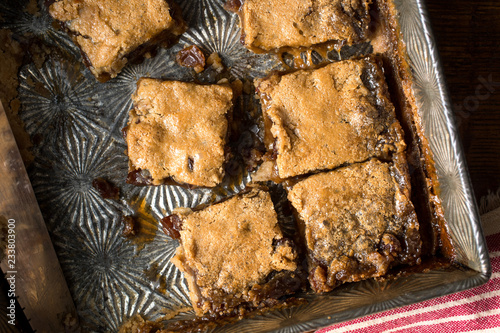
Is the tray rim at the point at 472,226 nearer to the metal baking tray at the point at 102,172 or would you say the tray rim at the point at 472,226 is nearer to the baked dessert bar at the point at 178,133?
the metal baking tray at the point at 102,172

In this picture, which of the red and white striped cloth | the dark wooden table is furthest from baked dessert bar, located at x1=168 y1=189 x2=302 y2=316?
the dark wooden table

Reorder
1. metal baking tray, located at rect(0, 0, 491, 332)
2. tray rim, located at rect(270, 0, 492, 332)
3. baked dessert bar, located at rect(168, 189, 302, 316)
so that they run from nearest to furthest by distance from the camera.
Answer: tray rim, located at rect(270, 0, 492, 332)
baked dessert bar, located at rect(168, 189, 302, 316)
metal baking tray, located at rect(0, 0, 491, 332)

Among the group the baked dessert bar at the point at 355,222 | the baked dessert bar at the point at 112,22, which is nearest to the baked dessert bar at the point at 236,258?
the baked dessert bar at the point at 355,222

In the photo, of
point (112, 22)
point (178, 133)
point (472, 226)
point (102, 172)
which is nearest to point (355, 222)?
point (472, 226)

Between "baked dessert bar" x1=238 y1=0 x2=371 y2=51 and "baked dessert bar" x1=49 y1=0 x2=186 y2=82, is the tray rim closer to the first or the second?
"baked dessert bar" x1=238 y1=0 x2=371 y2=51

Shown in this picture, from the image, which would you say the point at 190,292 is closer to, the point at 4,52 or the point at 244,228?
the point at 244,228

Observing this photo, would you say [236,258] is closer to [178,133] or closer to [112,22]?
[178,133]
